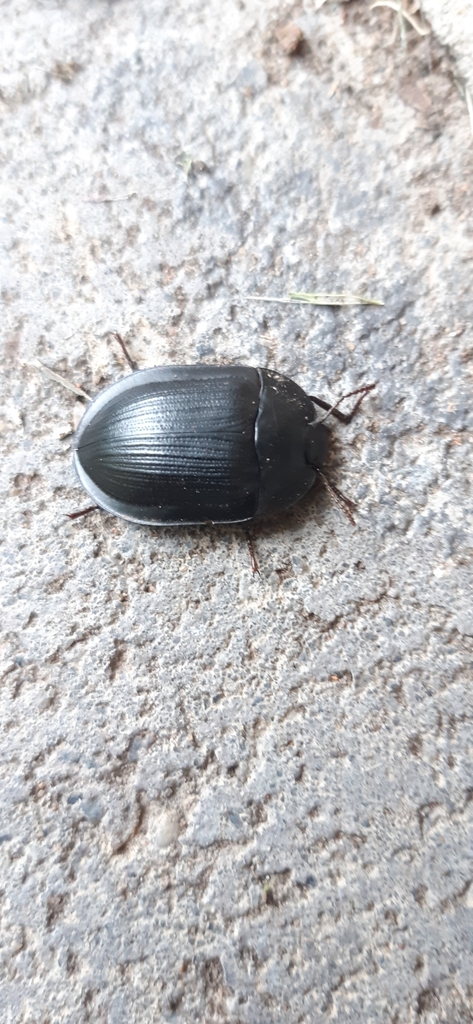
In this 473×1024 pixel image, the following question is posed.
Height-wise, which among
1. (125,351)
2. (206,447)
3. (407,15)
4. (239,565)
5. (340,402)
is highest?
(407,15)

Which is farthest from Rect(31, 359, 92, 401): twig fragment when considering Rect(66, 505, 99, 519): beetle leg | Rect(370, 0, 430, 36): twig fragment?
Rect(370, 0, 430, 36): twig fragment

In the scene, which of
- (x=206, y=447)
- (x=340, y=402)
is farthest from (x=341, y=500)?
(x=206, y=447)

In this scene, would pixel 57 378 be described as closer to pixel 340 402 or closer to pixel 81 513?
pixel 81 513

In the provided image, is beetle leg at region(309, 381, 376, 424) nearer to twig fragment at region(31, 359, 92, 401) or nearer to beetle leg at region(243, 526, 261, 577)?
beetle leg at region(243, 526, 261, 577)

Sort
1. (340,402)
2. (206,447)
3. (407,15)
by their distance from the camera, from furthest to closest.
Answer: (407,15)
(340,402)
(206,447)

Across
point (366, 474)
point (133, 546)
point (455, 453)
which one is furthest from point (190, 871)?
point (455, 453)

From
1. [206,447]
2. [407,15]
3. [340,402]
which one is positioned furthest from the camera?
[407,15]
